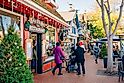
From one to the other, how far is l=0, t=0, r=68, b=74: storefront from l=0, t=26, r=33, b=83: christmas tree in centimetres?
232

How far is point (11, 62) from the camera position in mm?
7004

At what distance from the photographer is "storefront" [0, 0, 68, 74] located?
1066 centimetres

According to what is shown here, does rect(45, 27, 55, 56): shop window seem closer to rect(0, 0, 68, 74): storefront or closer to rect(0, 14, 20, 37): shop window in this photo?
rect(0, 0, 68, 74): storefront

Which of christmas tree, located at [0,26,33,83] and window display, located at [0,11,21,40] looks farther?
window display, located at [0,11,21,40]

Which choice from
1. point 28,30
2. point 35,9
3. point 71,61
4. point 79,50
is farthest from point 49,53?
point 35,9

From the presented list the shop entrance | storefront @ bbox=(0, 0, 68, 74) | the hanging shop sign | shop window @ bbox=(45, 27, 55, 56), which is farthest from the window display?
shop window @ bbox=(45, 27, 55, 56)

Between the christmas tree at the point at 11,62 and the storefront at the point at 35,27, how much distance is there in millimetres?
2321

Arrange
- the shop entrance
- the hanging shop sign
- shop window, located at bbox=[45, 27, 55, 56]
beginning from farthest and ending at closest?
1. shop window, located at bbox=[45, 27, 55, 56]
2. the shop entrance
3. the hanging shop sign

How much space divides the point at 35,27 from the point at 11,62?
8009mm

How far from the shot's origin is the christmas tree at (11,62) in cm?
699

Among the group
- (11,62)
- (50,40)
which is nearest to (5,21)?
(11,62)

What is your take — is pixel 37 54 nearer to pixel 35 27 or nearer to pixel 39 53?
pixel 39 53

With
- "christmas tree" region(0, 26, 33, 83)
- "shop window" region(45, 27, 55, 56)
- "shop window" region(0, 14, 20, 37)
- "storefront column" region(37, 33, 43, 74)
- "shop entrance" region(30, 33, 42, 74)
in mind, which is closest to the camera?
"christmas tree" region(0, 26, 33, 83)

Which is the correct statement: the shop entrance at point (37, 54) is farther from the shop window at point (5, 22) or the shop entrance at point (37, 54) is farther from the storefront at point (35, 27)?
the shop window at point (5, 22)
